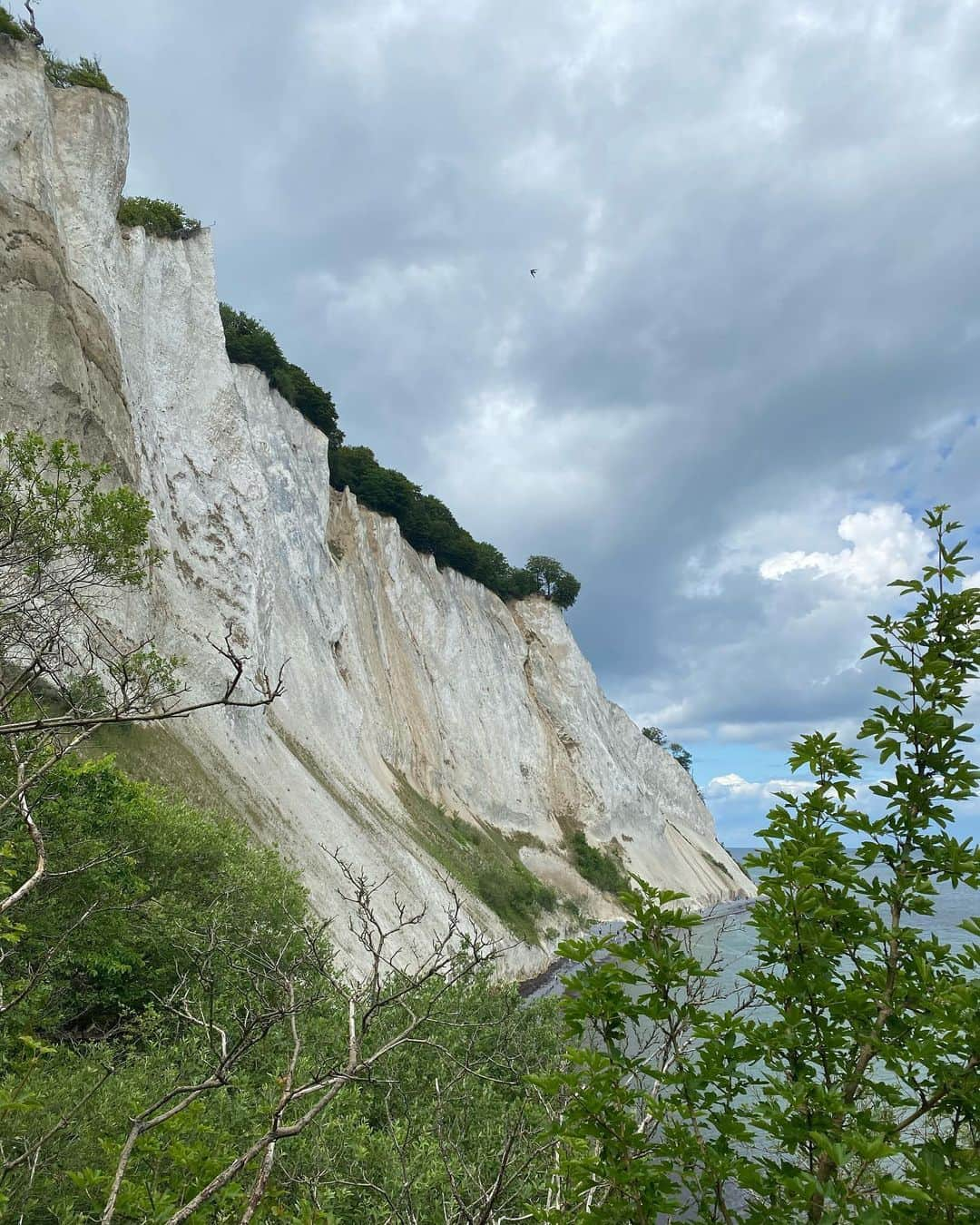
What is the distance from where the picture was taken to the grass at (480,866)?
38.5 metres

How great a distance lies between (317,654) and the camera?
39.3 metres

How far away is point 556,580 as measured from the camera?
77.7 m

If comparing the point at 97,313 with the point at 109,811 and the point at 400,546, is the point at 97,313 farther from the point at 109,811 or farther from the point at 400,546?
the point at 400,546

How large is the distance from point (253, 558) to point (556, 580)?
1839 inches

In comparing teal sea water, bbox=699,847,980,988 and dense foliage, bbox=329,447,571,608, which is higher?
dense foliage, bbox=329,447,571,608

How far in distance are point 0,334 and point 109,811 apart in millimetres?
17277

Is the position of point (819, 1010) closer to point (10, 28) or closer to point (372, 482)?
point (10, 28)

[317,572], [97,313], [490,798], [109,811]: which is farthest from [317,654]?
[109,811]

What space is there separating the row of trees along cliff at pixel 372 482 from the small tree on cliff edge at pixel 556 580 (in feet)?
0.28

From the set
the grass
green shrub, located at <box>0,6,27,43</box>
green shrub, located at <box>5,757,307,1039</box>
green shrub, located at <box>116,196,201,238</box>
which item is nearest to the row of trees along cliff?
green shrub, located at <box>116,196,201,238</box>

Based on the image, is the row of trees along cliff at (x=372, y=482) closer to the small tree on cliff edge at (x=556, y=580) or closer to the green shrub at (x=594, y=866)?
the small tree on cliff edge at (x=556, y=580)

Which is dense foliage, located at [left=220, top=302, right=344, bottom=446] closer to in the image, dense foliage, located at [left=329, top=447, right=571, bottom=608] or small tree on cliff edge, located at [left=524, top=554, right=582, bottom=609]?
dense foliage, located at [left=329, top=447, right=571, bottom=608]

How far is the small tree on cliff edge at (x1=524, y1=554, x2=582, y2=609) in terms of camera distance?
77.4 metres

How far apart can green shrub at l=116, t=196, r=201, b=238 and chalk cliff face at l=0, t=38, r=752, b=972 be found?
2.18 feet
